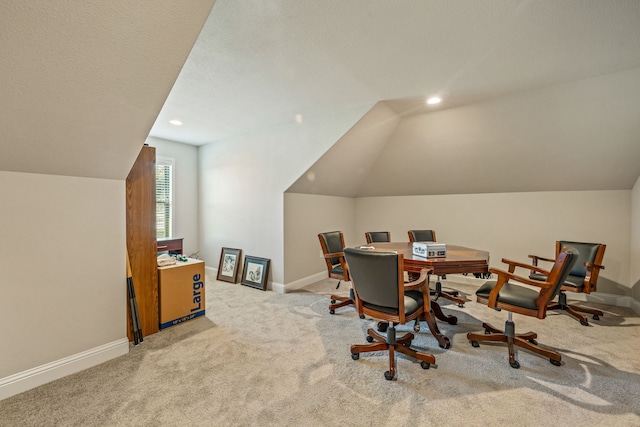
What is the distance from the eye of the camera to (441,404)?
5.60 ft

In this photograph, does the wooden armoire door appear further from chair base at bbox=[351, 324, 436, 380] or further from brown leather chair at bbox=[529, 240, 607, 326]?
brown leather chair at bbox=[529, 240, 607, 326]

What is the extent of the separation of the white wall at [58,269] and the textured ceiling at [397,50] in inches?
55.8

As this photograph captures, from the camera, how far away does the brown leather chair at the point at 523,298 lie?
1.95 m

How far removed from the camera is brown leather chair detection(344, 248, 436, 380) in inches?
74.0

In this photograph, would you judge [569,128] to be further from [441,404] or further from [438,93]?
[441,404]

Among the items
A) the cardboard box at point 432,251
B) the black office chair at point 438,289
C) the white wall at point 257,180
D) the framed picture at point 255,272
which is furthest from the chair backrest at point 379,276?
the framed picture at point 255,272

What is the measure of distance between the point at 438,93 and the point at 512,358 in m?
2.58

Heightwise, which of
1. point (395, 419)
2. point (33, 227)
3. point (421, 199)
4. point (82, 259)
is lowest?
point (395, 419)

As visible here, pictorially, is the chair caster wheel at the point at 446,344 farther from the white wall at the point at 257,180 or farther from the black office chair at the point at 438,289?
the white wall at the point at 257,180

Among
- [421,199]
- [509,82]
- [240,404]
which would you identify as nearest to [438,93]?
[509,82]

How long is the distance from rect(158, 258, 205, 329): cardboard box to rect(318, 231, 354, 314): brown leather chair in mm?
1481

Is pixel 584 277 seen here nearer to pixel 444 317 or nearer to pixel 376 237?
pixel 444 317

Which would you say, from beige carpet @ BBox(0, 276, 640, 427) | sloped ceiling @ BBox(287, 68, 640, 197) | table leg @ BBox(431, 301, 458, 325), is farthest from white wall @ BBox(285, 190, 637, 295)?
table leg @ BBox(431, 301, 458, 325)

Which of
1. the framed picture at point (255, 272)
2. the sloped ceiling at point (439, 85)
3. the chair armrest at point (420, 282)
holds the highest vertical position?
the sloped ceiling at point (439, 85)
